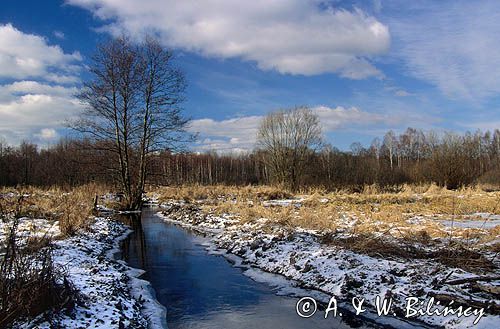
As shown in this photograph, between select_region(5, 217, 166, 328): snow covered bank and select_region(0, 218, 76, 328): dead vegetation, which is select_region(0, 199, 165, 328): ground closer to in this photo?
select_region(5, 217, 166, 328): snow covered bank

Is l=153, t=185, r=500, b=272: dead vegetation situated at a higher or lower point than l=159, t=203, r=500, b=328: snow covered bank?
higher

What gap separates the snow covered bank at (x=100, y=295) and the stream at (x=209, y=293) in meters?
0.35

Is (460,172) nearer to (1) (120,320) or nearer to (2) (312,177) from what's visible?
(2) (312,177)

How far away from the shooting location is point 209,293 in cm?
774

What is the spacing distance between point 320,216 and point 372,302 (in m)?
7.69

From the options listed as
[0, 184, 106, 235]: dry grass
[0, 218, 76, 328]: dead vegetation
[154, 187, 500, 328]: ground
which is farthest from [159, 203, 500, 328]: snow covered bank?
[0, 184, 106, 235]: dry grass

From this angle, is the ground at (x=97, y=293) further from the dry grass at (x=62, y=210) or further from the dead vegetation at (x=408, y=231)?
the dead vegetation at (x=408, y=231)

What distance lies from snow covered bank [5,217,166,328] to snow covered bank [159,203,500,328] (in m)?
3.22

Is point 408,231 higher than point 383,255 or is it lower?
higher

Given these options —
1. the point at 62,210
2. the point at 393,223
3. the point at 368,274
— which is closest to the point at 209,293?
the point at 368,274

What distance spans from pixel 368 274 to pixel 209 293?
10.5ft

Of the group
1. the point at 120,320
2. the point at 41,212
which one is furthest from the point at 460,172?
the point at 120,320

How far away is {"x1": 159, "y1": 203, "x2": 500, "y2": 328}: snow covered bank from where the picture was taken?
19.2 feet

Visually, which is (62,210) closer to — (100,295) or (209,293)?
(209,293)
